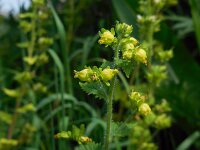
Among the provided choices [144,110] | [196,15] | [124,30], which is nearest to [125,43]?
[124,30]

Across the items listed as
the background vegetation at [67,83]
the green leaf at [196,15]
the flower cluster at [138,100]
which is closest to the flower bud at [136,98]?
the flower cluster at [138,100]

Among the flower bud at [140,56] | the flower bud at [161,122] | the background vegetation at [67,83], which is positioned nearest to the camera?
the flower bud at [140,56]

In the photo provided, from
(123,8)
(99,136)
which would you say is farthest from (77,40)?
(99,136)

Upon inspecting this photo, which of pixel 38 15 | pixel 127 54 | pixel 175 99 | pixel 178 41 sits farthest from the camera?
pixel 178 41

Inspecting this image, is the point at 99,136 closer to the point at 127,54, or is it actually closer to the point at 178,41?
the point at 127,54

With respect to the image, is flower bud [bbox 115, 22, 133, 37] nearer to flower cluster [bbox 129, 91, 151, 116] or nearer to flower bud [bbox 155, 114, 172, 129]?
flower cluster [bbox 129, 91, 151, 116]

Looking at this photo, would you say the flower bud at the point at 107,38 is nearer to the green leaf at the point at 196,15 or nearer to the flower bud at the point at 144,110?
the flower bud at the point at 144,110

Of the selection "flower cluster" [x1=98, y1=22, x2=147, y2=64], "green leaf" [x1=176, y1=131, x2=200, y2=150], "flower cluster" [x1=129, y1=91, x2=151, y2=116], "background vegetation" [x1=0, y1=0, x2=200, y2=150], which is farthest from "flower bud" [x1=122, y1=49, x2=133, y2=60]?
"green leaf" [x1=176, y1=131, x2=200, y2=150]

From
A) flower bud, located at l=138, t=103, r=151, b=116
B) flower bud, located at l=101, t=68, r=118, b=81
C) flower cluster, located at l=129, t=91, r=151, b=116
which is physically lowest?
flower bud, located at l=138, t=103, r=151, b=116
